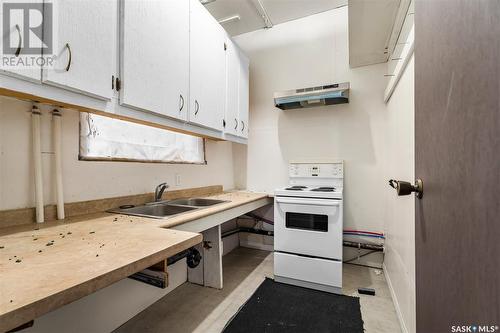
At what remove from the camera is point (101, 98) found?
1197mm

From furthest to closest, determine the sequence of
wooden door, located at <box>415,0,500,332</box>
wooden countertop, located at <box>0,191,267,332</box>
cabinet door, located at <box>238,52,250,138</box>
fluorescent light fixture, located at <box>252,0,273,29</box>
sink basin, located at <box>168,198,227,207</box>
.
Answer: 1. cabinet door, located at <box>238,52,250,138</box>
2. fluorescent light fixture, located at <box>252,0,273,29</box>
3. sink basin, located at <box>168,198,227,207</box>
4. wooden countertop, located at <box>0,191,267,332</box>
5. wooden door, located at <box>415,0,500,332</box>

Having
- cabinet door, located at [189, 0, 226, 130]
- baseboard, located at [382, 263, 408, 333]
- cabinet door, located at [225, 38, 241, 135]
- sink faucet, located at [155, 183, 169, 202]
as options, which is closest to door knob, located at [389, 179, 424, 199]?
baseboard, located at [382, 263, 408, 333]

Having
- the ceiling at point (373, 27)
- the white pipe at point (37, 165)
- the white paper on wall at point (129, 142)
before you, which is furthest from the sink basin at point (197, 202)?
the ceiling at point (373, 27)

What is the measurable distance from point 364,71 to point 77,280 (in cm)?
301

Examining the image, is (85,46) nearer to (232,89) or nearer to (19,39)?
(19,39)

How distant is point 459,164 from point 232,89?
2226 mm

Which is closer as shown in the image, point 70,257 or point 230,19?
point 70,257

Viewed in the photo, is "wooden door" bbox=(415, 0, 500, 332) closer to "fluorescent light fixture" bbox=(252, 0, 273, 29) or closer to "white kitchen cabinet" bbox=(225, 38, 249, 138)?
"white kitchen cabinet" bbox=(225, 38, 249, 138)

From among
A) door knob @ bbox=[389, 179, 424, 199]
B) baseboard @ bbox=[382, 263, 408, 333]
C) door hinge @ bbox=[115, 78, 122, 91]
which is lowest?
baseboard @ bbox=[382, 263, 408, 333]

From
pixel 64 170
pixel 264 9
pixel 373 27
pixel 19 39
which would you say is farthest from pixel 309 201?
pixel 264 9

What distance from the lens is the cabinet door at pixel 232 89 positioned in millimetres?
2367

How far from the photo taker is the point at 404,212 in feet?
4.94

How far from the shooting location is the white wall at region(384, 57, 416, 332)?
1.33 m

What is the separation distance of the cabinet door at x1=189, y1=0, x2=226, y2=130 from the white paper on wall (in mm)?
433
